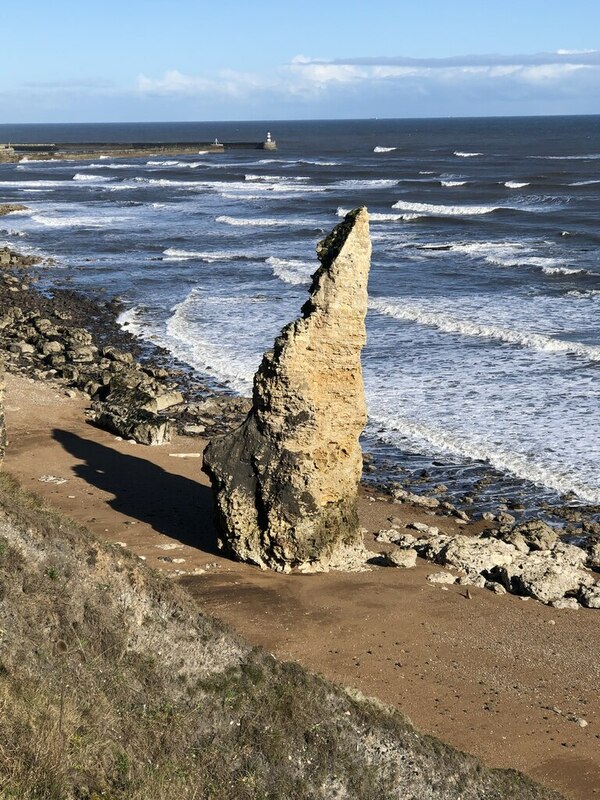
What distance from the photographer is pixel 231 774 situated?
8.54m

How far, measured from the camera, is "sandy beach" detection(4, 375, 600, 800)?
12.0 meters

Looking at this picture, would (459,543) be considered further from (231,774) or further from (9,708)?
A: (9,708)

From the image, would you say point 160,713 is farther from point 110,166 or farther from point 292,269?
point 110,166

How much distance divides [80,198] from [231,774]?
7751 centimetres

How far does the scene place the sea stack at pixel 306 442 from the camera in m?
15.8

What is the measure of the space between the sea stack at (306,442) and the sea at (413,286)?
16.7 ft

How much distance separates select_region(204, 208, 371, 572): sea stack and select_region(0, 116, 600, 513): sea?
508 cm

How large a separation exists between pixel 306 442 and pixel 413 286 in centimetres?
2808

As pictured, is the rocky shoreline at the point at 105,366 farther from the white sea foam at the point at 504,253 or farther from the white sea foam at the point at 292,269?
the white sea foam at the point at 504,253

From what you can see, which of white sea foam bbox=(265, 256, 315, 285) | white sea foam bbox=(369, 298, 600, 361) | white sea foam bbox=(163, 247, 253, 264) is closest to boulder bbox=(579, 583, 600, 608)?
white sea foam bbox=(369, 298, 600, 361)

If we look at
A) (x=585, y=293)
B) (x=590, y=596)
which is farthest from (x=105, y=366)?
(x=585, y=293)

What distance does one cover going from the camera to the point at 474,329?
34688 mm

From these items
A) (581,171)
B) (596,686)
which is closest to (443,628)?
(596,686)

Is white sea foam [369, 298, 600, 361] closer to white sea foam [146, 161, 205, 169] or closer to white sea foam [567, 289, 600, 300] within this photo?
white sea foam [567, 289, 600, 300]
